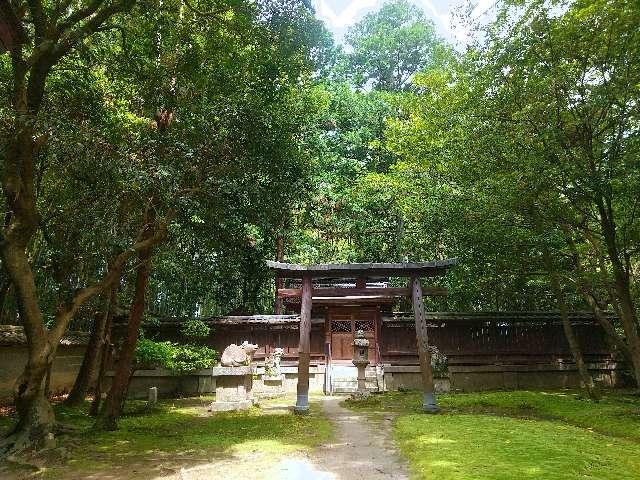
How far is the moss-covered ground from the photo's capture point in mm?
5812

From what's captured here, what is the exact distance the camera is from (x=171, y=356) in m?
14.5

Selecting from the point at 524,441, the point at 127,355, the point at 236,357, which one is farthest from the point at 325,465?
the point at 236,357

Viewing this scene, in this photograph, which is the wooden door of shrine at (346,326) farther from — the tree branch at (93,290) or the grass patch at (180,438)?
the tree branch at (93,290)

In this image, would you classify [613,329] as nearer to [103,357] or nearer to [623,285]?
[623,285]

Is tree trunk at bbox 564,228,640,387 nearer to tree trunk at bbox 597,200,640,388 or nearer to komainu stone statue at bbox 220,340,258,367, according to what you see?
tree trunk at bbox 597,200,640,388

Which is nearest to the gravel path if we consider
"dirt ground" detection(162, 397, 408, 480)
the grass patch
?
"dirt ground" detection(162, 397, 408, 480)

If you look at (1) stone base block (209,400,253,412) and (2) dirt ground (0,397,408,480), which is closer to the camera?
(2) dirt ground (0,397,408,480)

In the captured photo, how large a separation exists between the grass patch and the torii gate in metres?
1.29

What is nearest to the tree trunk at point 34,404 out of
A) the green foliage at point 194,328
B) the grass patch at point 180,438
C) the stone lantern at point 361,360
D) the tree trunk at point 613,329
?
the grass patch at point 180,438

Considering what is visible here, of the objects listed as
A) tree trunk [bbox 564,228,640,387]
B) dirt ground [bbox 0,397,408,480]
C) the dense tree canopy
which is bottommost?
dirt ground [bbox 0,397,408,480]

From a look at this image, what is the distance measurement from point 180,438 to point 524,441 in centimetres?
640

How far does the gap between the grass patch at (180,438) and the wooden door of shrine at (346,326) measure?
996 centimetres

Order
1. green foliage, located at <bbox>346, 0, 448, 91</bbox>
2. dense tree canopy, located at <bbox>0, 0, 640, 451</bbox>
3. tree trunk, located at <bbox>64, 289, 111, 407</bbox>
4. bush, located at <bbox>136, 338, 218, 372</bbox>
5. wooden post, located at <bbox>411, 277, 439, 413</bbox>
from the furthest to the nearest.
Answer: green foliage, located at <bbox>346, 0, 448, 91</bbox>
bush, located at <bbox>136, 338, 218, 372</bbox>
tree trunk, located at <bbox>64, 289, 111, 407</bbox>
wooden post, located at <bbox>411, 277, 439, 413</bbox>
dense tree canopy, located at <bbox>0, 0, 640, 451</bbox>

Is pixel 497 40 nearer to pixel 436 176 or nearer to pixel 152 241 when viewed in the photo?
pixel 436 176
